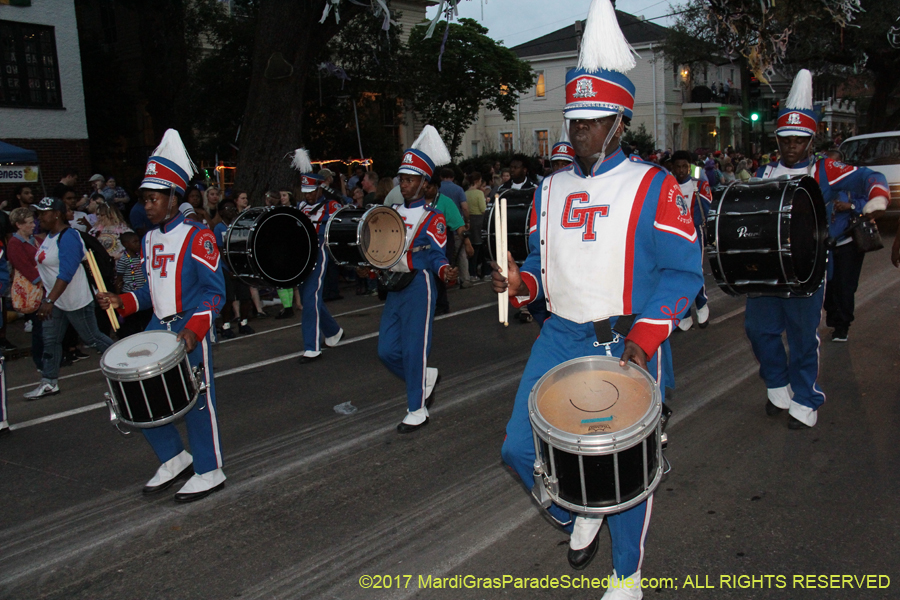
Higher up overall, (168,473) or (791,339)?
(791,339)

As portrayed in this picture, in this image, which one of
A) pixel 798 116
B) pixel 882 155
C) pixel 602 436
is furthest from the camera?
pixel 882 155

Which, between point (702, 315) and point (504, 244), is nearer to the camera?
point (504, 244)

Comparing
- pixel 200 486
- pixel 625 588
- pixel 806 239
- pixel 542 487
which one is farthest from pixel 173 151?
pixel 806 239

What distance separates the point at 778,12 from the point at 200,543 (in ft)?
57.2

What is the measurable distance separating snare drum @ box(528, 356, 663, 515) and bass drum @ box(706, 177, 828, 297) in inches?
89.1

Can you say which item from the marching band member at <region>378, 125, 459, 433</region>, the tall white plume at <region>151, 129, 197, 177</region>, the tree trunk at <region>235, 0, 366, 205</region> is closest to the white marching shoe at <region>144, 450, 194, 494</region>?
the marching band member at <region>378, 125, 459, 433</region>

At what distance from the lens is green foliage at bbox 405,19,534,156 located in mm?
30453

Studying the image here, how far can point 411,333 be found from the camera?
5891 mm

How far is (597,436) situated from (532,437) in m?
0.50

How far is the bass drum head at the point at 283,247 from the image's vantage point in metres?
6.93

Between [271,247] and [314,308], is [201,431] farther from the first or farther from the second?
[314,308]

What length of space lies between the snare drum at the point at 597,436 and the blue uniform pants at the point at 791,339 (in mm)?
2946

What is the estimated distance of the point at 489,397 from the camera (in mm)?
6680

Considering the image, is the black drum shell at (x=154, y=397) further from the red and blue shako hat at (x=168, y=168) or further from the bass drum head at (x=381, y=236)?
the bass drum head at (x=381, y=236)
